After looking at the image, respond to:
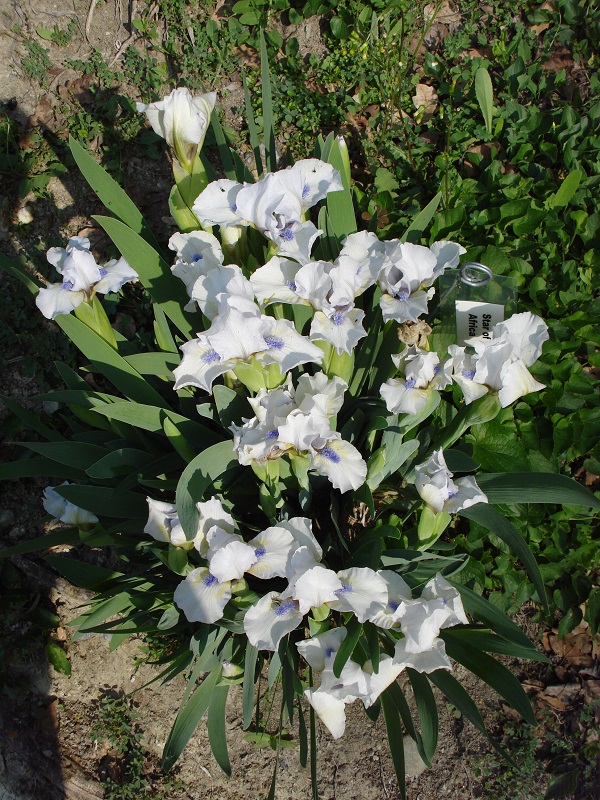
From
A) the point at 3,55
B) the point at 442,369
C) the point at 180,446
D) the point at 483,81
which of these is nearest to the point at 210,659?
the point at 180,446

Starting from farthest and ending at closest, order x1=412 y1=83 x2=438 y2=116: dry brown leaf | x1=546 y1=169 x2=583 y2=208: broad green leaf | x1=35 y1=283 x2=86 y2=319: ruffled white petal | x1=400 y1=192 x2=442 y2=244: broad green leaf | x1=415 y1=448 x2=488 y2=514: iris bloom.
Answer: x1=412 y1=83 x2=438 y2=116: dry brown leaf, x1=546 y1=169 x2=583 y2=208: broad green leaf, x1=400 y1=192 x2=442 y2=244: broad green leaf, x1=35 y1=283 x2=86 y2=319: ruffled white petal, x1=415 y1=448 x2=488 y2=514: iris bloom

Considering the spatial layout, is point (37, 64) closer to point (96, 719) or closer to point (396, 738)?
point (96, 719)

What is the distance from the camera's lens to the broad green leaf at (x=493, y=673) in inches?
51.9

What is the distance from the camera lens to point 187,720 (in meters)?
1.56

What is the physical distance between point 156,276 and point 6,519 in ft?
3.85

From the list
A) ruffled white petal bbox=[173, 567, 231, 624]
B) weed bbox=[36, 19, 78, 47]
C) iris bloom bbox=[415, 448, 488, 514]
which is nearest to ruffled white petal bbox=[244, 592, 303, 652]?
ruffled white petal bbox=[173, 567, 231, 624]

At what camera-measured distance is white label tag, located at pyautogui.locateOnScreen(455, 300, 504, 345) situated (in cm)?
143

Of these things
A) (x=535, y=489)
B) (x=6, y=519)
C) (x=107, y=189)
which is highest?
(x=107, y=189)

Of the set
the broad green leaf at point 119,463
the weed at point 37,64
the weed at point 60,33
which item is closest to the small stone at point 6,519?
the broad green leaf at point 119,463

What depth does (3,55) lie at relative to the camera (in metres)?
2.66

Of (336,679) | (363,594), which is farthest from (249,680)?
(363,594)

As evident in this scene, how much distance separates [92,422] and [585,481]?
1497mm

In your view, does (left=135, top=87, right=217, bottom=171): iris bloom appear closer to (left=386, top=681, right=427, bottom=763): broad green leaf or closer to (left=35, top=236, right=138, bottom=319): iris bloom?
(left=35, top=236, right=138, bottom=319): iris bloom

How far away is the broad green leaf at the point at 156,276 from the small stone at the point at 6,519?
107cm
